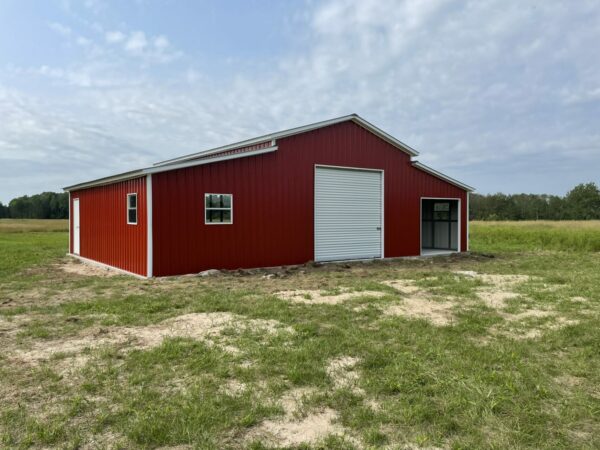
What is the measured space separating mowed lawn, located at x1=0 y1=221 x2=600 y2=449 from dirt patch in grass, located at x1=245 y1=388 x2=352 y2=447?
0.05 ft

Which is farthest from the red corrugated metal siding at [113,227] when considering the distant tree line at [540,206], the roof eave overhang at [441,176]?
the distant tree line at [540,206]

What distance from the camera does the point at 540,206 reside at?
8075 centimetres

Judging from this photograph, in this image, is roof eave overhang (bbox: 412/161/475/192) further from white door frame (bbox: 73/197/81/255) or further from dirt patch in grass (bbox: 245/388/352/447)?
dirt patch in grass (bbox: 245/388/352/447)

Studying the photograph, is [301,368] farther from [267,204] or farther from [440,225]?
[440,225]

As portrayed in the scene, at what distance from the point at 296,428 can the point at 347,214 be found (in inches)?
467

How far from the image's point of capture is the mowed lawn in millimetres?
3154

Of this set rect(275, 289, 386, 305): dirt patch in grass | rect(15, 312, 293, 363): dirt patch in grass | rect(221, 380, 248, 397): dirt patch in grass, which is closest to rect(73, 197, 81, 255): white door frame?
rect(275, 289, 386, 305): dirt patch in grass

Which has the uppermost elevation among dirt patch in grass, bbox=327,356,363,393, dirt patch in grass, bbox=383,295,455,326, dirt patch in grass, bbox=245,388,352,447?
dirt patch in grass, bbox=383,295,455,326

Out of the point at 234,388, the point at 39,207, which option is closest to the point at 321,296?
the point at 234,388

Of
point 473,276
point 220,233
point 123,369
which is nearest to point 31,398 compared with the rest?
point 123,369

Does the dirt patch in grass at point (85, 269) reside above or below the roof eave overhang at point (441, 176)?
below

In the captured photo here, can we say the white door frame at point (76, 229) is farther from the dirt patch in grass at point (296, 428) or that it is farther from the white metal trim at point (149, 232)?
the dirt patch in grass at point (296, 428)

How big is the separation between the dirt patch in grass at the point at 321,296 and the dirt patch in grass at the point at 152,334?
159cm

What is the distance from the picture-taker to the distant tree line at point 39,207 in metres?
72.8
